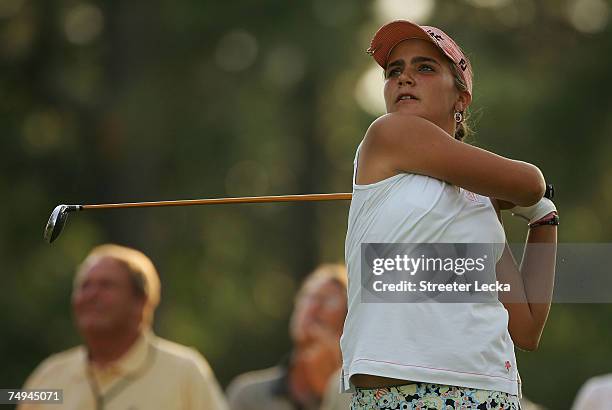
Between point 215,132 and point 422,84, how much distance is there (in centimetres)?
1400

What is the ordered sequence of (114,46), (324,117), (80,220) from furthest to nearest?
(324,117) < (80,220) < (114,46)

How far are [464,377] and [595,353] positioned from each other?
14803mm

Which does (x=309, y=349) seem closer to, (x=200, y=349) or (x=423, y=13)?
(x=423, y=13)

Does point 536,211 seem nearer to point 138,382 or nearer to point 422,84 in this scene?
point 422,84

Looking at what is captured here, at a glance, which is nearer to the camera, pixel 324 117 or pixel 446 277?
pixel 446 277

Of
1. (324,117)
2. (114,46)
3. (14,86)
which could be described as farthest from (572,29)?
(14,86)

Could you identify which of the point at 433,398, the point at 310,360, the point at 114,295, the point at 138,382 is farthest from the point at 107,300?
the point at 433,398

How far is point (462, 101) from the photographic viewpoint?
145 inches

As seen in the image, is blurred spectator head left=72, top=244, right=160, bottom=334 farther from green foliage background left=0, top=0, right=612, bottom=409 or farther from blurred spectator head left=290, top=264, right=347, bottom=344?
green foliage background left=0, top=0, right=612, bottom=409

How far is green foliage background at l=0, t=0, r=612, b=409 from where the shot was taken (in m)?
15.7

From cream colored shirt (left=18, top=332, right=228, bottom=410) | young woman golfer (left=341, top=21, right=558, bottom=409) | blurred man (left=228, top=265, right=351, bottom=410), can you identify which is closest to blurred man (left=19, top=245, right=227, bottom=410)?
cream colored shirt (left=18, top=332, right=228, bottom=410)

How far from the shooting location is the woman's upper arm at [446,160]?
340 centimetres

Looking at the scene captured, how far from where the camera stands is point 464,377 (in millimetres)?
3287

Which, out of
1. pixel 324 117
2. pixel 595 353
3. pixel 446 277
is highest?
pixel 324 117
